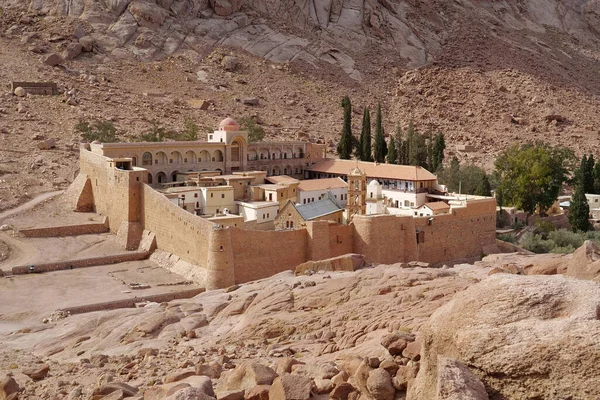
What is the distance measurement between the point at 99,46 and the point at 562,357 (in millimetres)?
58416

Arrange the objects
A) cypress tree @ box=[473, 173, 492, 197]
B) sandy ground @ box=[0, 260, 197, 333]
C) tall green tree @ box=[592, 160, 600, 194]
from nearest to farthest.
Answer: sandy ground @ box=[0, 260, 197, 333] → cypress tree @ box=[473, 173, 492, 197] → tall green tree @ box=[592, 160, 600, 194]

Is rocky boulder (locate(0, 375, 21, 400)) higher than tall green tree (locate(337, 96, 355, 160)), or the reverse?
tall green tree (locate(337, 96, 355, 160))

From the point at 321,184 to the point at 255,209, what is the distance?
18.1 feet

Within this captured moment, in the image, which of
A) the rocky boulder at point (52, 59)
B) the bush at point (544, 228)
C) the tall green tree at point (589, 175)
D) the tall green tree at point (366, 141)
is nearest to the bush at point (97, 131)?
the rocky boulder at point (52, 59)

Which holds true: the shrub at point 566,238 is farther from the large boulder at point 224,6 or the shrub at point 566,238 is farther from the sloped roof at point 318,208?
the large boulder at point 224,6

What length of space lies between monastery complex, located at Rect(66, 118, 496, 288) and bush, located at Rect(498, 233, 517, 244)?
273 centimetres

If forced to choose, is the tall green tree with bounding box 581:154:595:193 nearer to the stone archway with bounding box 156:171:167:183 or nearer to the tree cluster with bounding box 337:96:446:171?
the tree cluster with bounding box 337:96:446:171

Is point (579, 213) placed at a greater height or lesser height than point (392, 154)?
lesser

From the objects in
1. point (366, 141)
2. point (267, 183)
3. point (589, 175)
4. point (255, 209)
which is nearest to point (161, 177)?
point (267, 183)

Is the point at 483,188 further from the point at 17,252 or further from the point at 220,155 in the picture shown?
the point at 17,252

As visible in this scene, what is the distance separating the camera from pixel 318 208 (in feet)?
108

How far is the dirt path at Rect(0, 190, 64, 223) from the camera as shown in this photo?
33781mm

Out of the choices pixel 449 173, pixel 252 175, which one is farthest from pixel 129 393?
pixel 449 173

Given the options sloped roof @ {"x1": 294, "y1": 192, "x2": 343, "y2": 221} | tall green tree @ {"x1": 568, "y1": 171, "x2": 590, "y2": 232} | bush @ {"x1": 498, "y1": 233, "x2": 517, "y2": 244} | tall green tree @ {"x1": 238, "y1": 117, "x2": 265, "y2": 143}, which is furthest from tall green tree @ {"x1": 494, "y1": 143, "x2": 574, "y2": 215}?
tall green tree @ {"x1": 238, "y1": 117, "x2": 265, "y2": 143}
